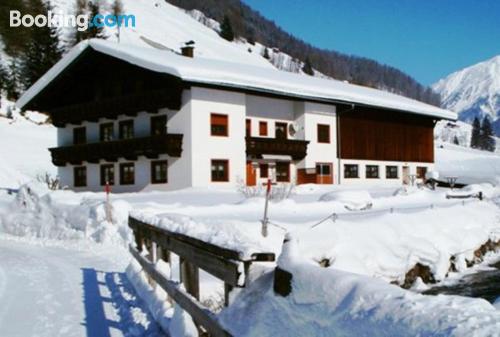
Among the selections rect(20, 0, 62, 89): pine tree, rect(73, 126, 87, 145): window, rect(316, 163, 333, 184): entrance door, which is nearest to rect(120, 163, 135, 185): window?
rect(73, 126, 87, 145): window

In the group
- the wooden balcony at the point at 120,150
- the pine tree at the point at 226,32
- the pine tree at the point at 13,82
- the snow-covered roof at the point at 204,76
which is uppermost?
the pine tree at the point at 226,32

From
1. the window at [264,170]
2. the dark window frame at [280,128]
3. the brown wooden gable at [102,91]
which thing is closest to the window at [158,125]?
the brown wooden gable at [102,91]

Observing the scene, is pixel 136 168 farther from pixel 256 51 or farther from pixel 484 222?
pixel 256 51

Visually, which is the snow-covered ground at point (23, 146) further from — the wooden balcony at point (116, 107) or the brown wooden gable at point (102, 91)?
the brown wooden gable at point (102, 91)

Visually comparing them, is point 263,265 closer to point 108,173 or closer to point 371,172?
point 108,173

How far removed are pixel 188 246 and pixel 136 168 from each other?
2623 centimetres

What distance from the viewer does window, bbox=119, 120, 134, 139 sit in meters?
31.5

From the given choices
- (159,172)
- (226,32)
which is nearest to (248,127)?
(159,172)

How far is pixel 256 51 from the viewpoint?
466 feet

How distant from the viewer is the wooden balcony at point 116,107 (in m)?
27.9

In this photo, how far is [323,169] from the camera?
34844 mm

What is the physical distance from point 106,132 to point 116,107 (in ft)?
10.7

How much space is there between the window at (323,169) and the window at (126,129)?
11.8 m

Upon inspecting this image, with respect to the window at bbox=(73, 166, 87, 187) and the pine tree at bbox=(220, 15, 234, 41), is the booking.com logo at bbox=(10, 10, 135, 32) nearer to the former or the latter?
the pine tree at bbox=(220, 15, 234, 41)
